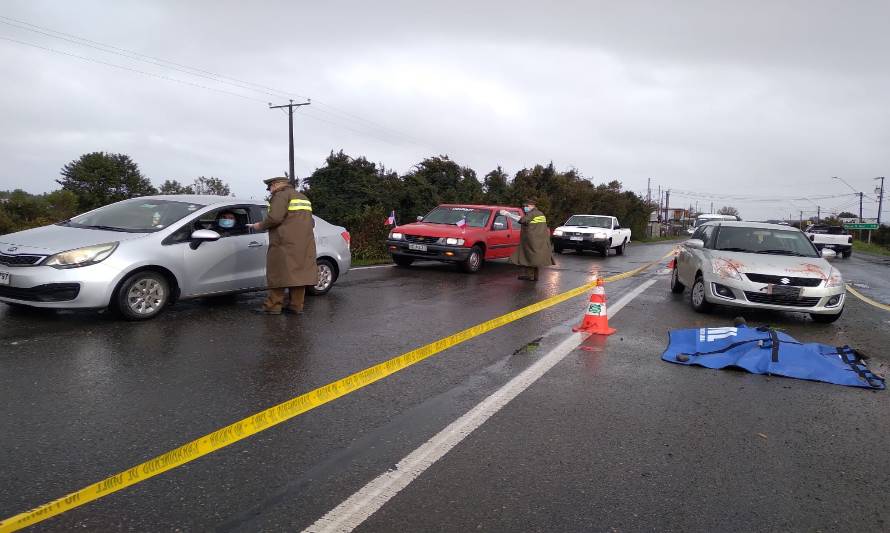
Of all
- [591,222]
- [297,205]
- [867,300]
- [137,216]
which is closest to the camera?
[137,216]

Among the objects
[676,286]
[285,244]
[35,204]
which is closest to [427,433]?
[285,244]

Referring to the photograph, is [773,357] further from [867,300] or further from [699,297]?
[867,300]

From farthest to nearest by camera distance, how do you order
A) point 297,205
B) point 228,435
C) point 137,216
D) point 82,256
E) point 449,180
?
point 449,180, point 297,205, point 137,216, point 82,256, point 228,435

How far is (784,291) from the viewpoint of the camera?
8.10 metres

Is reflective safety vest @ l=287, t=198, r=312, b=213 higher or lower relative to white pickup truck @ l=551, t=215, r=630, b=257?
higher

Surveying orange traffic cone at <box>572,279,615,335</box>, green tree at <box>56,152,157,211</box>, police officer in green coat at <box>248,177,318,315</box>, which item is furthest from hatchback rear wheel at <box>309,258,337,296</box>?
green tree at <box>56,152,157,211</box>

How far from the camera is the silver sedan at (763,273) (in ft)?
26.7

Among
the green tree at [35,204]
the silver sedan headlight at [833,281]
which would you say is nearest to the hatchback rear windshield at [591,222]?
the silver sedan headlight at [833,281]

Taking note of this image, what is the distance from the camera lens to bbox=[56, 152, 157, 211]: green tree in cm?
7006

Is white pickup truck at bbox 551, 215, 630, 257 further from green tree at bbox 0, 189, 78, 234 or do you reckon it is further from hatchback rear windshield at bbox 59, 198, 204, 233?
green tree at bbox 0, 189, 78, 234

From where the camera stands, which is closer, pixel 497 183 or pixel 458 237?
pixel 458 237

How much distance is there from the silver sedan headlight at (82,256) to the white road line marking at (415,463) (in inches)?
181

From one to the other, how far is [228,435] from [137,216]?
491 cm

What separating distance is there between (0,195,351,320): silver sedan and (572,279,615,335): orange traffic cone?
172 inches
